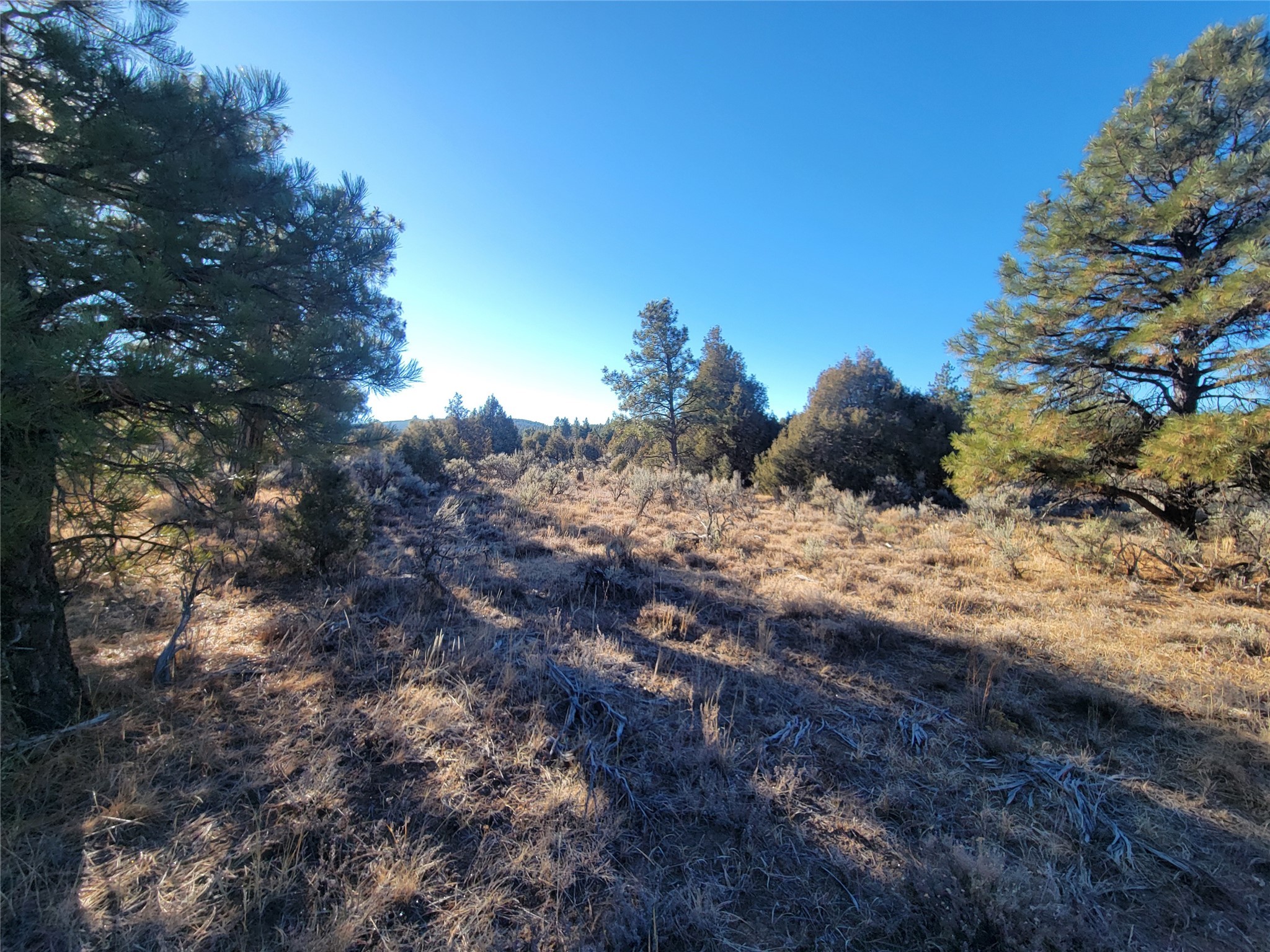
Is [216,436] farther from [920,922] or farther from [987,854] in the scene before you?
[987,854]

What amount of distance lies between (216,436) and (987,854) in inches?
179

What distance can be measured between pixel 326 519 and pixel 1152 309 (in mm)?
11639

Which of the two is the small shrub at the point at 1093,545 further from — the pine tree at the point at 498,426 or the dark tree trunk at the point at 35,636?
the pine tree at the point at 498,426

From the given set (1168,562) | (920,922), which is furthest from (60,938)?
(1168,562)

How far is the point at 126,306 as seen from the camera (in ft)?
7.09

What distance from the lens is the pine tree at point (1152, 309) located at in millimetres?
5547

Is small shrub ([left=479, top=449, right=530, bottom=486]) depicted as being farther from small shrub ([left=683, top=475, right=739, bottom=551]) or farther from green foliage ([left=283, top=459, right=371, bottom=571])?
green foliage ([left=283, top=459, right=371, bottom=571])

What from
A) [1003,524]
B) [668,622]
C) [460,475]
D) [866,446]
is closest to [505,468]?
[460,475]

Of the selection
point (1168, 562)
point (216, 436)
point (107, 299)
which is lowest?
point (1168, 562)

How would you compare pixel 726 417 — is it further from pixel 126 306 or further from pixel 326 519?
pixel 126 306

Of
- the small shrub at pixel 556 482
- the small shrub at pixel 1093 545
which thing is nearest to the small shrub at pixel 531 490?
the small shrub at pixel 556 482

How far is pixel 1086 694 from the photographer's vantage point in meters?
3.37

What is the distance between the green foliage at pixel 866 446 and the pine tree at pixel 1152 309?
9360 mm

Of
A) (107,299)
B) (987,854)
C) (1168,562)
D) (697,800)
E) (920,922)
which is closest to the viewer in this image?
(920,922)
